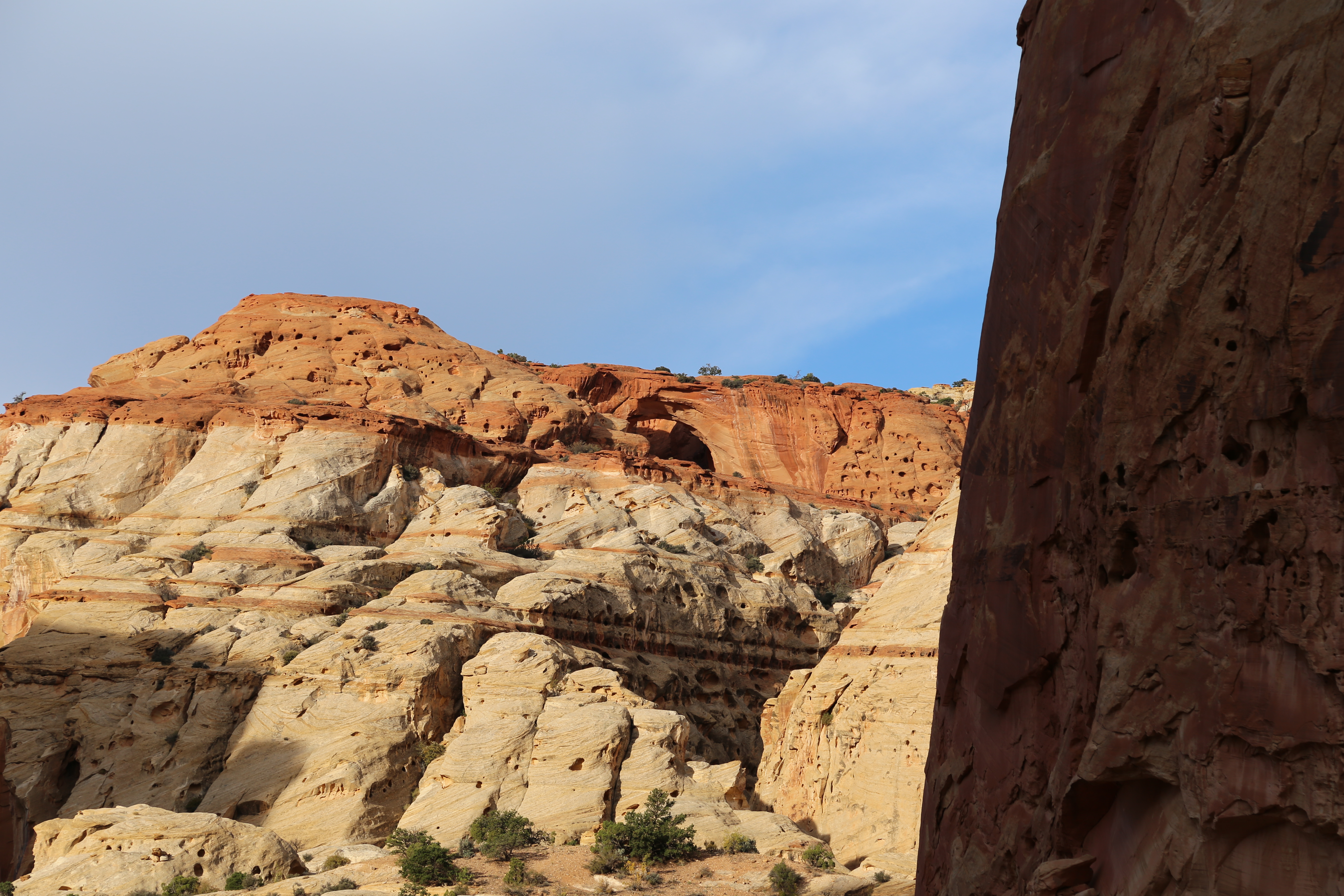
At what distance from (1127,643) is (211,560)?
42.1 m

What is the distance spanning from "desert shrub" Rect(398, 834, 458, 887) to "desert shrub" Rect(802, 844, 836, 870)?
722cm

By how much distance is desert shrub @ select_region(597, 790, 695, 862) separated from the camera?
24.9 meters

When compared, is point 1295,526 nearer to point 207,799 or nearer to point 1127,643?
point 1127,643

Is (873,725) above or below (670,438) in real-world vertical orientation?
below

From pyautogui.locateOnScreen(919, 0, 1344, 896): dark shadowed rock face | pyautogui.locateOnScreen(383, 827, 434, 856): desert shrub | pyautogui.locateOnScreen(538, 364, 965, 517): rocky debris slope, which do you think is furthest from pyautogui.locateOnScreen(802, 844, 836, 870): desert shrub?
pyautogui.locateOnScreen(538, 364, 965, 517): rocky debris slope

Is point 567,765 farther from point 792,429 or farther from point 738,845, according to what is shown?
point 792,429

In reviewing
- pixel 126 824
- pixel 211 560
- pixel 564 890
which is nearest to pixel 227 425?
pixel 211 560

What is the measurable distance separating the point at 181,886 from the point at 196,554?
24817mm

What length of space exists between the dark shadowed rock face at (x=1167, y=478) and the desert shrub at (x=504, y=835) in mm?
16143

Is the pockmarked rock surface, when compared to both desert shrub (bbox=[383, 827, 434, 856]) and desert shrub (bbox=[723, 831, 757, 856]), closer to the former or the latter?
desert shrub (bbox=[383, 827, 434, 856])

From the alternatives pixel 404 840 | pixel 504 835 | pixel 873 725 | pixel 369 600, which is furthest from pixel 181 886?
pixel 369 600

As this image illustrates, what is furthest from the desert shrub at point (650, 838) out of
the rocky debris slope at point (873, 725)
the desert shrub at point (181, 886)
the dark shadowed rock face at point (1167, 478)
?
the dark shadowed rock face at point (1167, 478)

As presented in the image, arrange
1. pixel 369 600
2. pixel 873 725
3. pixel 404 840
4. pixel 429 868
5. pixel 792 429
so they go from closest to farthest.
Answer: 1. pixel 429 868
2. pixel 404 840
3. pixel 873 725
4. pixel 369 600
5. pixel 792 429

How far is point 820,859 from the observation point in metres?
23.6
